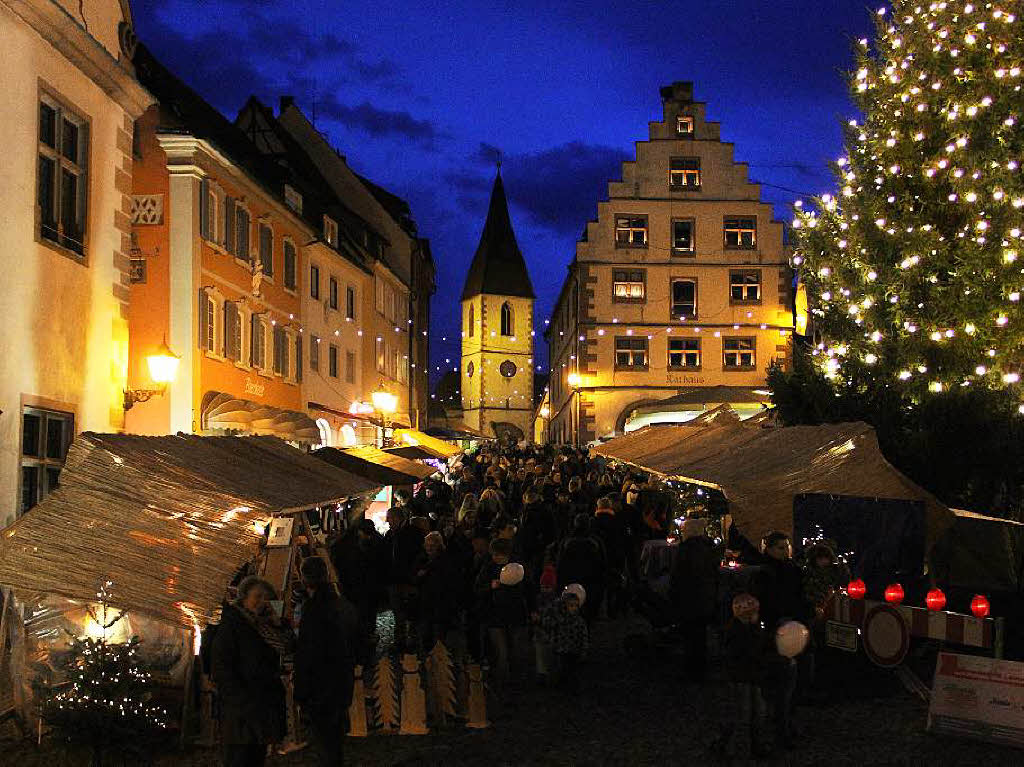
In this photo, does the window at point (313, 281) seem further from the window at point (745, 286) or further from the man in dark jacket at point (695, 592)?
the man in dark jacket at point (695, 592)

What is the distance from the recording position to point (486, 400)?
88250mm

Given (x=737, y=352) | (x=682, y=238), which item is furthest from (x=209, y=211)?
(x=737, y=352)

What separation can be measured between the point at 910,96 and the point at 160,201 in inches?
547

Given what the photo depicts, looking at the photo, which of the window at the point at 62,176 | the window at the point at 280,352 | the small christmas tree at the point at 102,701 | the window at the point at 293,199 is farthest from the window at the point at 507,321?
the small christmas tree at the point at 102,701

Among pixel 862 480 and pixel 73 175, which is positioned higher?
pixel 73 175

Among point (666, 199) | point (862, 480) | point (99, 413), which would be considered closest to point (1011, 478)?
point (862, 480)

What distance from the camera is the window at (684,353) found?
49.7 meters

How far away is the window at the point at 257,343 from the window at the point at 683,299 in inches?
984

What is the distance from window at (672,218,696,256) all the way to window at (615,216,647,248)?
4.10ft

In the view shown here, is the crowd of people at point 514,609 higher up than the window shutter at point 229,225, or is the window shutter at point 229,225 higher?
the window shutter at point 229,225

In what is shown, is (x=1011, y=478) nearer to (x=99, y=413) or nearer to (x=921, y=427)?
(x=921, y=427)

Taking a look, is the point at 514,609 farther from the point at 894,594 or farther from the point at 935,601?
the point at 935,601

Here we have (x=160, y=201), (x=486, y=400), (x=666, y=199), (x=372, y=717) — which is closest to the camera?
(x=372, y=717)

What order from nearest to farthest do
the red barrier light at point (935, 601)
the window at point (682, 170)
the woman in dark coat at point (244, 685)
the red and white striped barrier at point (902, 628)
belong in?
the woman in dark coat at point (244, 685), the red and white striped barrier at point (902, 628), the red barrier light at point (935, 601), the window at point (682, 170)
